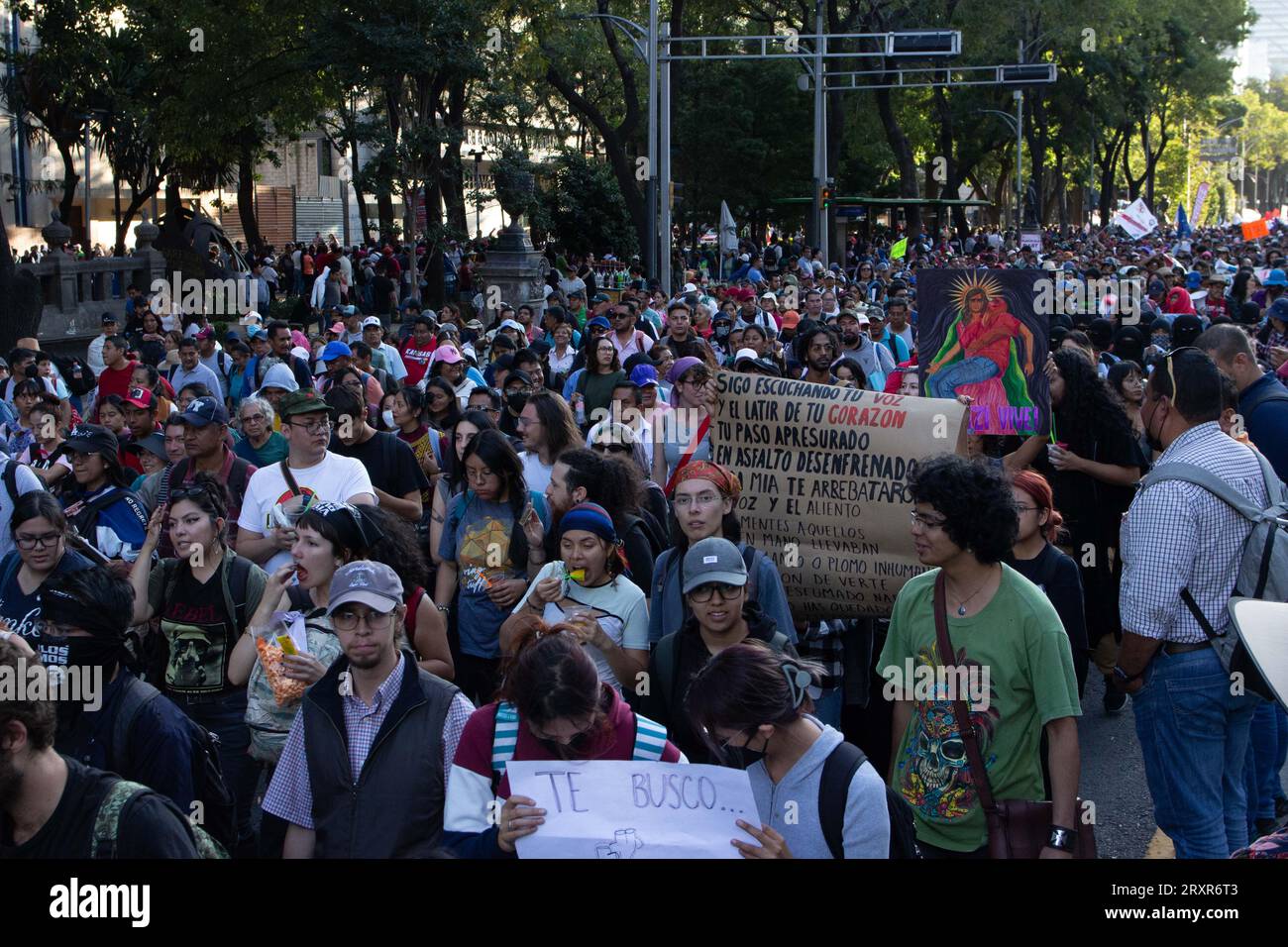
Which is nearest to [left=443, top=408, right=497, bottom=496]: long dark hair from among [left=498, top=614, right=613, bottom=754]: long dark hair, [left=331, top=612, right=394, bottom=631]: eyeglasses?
[left=331, top=612, right=394, bottom=631]: eyeglasses

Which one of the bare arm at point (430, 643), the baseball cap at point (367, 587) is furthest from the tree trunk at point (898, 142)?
the baseball cap at point (367, 587)

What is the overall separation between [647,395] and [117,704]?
18.2 ft

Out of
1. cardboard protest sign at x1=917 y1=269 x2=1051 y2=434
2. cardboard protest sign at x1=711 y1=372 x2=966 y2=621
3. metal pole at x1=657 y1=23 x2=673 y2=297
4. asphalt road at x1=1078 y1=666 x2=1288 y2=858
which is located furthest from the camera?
metal pole at x1=657 y1=23 x2=673 y2=297

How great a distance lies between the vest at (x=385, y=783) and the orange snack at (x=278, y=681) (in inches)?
22.5

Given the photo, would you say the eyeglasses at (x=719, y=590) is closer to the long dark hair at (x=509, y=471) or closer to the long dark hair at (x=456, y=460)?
the long dark hair at (x=509, y=471)

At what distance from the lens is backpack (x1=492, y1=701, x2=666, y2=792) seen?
3.91 metres

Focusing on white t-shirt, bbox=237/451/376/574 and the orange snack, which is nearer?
the orange snack

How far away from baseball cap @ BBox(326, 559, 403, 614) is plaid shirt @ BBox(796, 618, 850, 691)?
2.19 m

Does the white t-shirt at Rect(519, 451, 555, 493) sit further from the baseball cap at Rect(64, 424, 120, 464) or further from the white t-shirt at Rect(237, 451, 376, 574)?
the baseball cap at Rect(64, 424, 120, 464)

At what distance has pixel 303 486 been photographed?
696 centimetres

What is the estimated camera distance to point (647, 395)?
9609mm

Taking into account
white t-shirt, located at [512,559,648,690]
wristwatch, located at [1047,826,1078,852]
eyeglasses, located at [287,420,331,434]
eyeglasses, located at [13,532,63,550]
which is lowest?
wristwatch, located at [1047,826,1078,852]

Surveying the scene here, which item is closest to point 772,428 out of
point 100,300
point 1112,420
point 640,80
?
point 1112,420

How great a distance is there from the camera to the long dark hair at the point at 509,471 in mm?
6625
